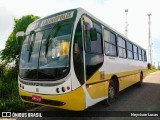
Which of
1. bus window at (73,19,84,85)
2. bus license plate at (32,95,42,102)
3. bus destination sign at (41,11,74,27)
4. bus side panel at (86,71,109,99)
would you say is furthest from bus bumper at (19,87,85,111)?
bus destination sign at (41,11,74,27)

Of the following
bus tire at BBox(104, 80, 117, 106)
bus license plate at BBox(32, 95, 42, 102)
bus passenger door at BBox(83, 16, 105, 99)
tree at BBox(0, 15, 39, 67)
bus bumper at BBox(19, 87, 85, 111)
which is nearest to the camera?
bus bumper at BBox(19, 87, 85, 111)

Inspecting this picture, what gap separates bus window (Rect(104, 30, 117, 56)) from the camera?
727cm

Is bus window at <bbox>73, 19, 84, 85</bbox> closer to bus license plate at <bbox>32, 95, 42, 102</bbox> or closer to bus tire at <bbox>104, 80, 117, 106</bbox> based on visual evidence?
bus license plate at <bbox>32, 95, 42, 102</bbox>

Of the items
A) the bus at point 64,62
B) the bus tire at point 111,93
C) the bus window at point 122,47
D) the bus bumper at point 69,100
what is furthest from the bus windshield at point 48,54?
the bus window at point 122,47

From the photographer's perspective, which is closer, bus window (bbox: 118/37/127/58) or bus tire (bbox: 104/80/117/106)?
bus tire (bbox: 104/80/117/106)

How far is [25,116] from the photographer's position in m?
6.52

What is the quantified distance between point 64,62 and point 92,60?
3.58 feet

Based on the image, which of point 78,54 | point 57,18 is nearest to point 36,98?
point 78,54

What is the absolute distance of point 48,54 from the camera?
5504 millimetres

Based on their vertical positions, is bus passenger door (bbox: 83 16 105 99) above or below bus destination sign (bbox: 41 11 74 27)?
below

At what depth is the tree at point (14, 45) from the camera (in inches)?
589

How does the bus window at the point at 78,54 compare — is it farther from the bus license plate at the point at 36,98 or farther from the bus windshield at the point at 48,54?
the bus license plate at the point at 36,98

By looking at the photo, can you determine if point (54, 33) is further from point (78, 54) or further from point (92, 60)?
point (92, 60)

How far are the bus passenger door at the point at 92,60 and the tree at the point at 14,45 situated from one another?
8555mm
